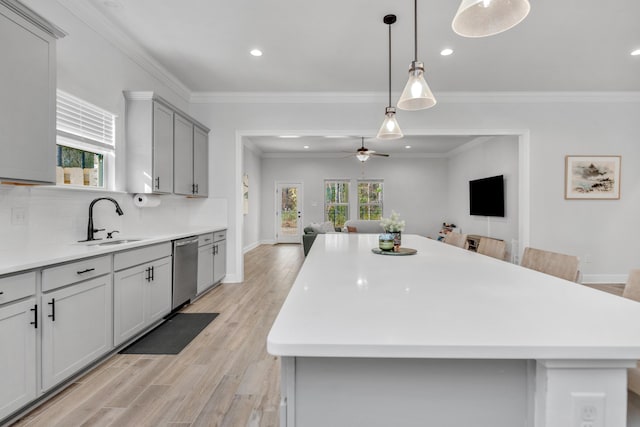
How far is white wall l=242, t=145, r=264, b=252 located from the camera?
26.9ft

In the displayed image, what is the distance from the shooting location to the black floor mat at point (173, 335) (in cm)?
260

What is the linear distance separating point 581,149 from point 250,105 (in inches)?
199

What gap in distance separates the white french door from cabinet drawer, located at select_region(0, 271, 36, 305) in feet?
27.2

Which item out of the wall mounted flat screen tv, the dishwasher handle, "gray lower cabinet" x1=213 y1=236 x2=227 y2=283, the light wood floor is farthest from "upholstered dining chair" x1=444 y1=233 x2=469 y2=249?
the wall mounted flat screen tv

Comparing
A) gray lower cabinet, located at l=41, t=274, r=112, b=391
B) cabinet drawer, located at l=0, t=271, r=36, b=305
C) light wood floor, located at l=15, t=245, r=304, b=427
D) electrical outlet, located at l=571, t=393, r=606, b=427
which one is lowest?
light wood floor, located at l=15, t=245, r=304, b=427

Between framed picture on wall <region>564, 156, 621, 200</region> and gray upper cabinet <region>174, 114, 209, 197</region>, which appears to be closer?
gray upper cabinet <region>174, 114, 209, 197</region>

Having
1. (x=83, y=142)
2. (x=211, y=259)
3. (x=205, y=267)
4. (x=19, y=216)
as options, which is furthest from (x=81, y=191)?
(x=211, y=259)

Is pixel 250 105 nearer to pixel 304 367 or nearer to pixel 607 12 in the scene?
pixel 607 12

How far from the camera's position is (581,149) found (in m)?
4.76

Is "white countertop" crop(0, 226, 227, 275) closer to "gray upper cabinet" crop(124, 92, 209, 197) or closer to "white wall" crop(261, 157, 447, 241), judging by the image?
"gray upper cabinet" crop(124, 92, 209, 197)

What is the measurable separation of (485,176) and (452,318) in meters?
7.38

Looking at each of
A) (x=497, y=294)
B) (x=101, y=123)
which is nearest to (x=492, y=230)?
(x=497, y=294)

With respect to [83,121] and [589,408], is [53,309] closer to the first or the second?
[83,121]

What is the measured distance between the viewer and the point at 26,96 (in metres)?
1.85
